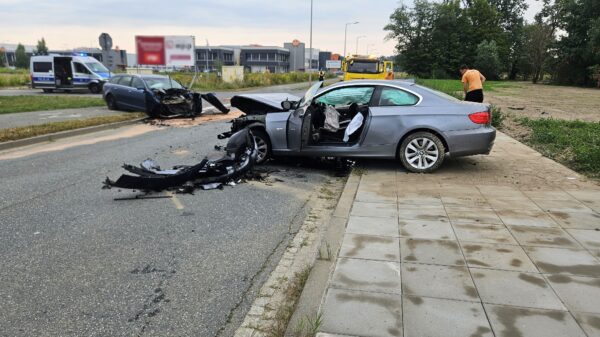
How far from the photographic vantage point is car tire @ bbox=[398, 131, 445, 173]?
7.40 metres

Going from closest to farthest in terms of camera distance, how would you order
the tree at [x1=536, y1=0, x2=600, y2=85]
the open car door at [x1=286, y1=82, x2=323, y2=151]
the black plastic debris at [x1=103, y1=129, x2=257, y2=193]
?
the black plastic debris at [x1=103, y1=129, x2=257, y2=193], the open car door at [x1=286, y1=82, x2=323, y2=151], the tree at [x1=536, y1=0, x2=600, y2=85]

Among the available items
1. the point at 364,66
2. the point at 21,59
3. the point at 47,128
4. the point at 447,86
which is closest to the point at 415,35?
the point at 447,86

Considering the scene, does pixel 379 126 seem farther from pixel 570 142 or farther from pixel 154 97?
pixel 154 97

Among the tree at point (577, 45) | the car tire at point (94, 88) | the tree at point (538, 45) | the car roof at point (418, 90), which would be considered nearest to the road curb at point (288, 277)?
the car roof at point (418, 90)

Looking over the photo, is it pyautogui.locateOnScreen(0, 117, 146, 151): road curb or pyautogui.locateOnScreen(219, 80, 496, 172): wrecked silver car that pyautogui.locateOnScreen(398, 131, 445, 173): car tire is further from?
pyautogui.locateOnScreen(0, 117, 146, 151): road curb

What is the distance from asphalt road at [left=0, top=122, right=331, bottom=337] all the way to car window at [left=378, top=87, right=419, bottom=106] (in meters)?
1.73

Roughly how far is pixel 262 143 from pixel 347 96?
1761 mm

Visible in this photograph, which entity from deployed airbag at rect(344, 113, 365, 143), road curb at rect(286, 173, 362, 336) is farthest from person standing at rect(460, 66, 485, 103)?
road curb at rect(286, 173, 362, 336)

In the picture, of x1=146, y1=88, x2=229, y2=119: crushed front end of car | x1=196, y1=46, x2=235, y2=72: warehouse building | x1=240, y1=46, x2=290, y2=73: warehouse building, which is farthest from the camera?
x1=240, y1=46, x2=290, y2=73: warehouse building

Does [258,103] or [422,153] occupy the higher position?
[258,103]

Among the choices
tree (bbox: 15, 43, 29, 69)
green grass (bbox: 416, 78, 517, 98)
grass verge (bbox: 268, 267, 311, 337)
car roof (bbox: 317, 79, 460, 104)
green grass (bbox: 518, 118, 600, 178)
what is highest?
tree (bbox: 15, 43, 29, 69)

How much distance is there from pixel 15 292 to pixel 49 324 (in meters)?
0.68

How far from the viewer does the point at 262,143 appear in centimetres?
822

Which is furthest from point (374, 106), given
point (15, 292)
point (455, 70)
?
point (455, 70)
